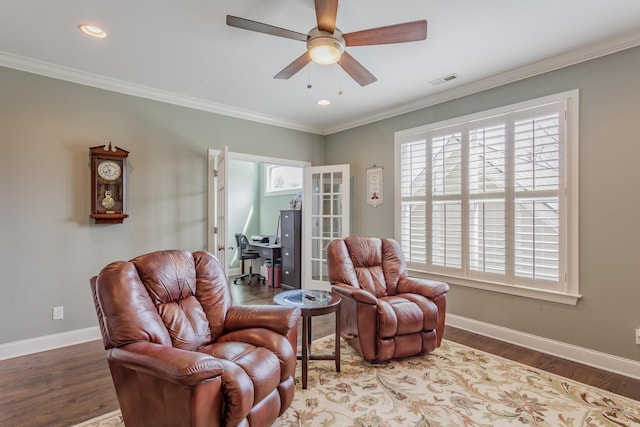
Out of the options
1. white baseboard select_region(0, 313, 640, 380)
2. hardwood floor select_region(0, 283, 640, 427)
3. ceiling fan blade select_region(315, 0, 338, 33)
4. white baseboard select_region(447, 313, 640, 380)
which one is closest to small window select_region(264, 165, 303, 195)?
hardwood floor select_region(0, 283, 640, 427)

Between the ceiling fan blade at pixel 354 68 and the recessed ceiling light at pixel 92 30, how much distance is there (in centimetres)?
189

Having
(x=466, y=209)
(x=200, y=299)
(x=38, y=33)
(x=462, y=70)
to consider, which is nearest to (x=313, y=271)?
(x=466, y=209)

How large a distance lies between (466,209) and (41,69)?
4.51 metres

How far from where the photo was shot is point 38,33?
2.49m

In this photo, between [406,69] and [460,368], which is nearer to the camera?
[460,368]

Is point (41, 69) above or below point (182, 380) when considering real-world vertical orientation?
above

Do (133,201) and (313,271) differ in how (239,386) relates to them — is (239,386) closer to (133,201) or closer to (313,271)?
(133,201)

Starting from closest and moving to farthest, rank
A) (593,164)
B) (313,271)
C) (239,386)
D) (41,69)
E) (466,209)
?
(239,386), (593,164), (41,69), (466,209), (313,271)

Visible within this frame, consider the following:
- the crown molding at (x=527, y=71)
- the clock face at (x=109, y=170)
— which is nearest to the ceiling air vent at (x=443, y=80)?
the crown molding at (x=527, y=71)

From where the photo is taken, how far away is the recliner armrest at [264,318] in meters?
2.04

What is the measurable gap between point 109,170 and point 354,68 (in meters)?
2.71

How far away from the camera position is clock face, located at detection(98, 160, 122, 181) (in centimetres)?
325

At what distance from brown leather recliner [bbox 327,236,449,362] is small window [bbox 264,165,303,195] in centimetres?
323

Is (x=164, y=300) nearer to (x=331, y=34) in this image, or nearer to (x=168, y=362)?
(x=168, y=362)
